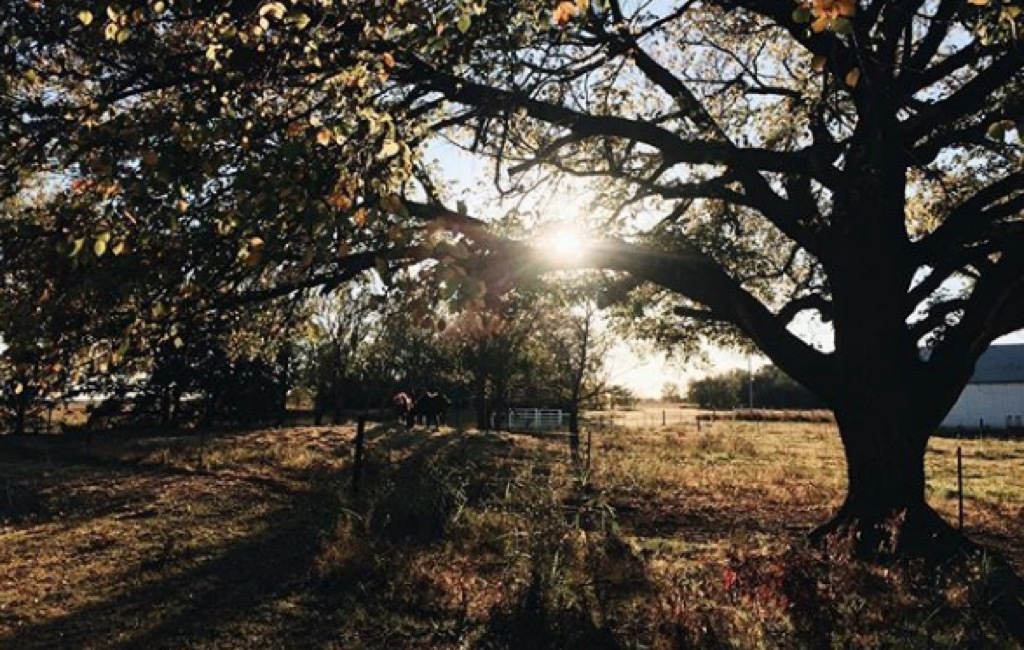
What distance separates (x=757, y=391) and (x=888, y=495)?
7331 cm

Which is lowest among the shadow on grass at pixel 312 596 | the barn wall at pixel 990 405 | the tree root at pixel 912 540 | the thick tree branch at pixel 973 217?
the shadow on grass at pixel 312 596

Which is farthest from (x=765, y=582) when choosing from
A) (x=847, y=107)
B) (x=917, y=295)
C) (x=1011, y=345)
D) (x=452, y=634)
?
(x=1011, y=345)

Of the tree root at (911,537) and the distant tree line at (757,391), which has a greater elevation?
the distant tree line at (757,391)

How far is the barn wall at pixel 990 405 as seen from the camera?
54.6 metres

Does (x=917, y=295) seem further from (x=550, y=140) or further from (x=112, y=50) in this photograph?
(x=112, y=50)

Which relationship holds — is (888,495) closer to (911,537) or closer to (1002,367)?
(911,537)

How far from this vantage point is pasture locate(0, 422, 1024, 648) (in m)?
6.16

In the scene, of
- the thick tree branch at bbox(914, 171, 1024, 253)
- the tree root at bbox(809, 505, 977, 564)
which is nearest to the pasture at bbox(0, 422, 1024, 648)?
the tree root at bbox(809, 505, 977, 564)

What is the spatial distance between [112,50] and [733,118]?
34.2ft

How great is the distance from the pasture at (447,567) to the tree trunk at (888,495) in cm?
69

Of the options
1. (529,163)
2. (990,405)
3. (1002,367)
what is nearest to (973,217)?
(529,163)

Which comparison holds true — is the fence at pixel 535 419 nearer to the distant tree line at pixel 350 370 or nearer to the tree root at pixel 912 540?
the distant tree line at pixel 350 370

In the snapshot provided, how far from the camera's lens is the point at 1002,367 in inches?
2233

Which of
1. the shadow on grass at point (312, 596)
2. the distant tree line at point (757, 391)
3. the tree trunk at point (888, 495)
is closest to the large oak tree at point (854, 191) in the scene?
the tree trunk at point (888, 495)
